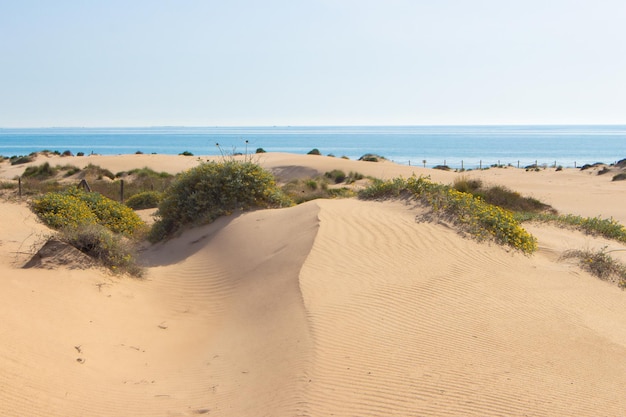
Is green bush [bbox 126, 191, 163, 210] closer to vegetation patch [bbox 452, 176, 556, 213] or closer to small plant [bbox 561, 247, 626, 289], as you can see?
vegetation patch [bbox 452, 176, 556, 213]

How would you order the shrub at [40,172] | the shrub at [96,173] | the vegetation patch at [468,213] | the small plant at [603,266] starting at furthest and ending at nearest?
1. the shrub at [40,172]
2. the shrub at [96,173]
3. the vegetation patch at [468,213]
4. the small plant at [603,266]

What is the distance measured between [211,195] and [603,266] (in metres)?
9.23

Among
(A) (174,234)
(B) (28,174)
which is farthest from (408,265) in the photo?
(B) (28,174)

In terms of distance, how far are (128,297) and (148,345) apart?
199cm

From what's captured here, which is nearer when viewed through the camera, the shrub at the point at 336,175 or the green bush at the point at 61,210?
the green bush at the point at 61,210

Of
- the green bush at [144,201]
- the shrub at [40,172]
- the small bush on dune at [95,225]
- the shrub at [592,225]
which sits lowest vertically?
the shrub at [40,172]

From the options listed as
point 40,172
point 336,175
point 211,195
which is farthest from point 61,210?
point 40,172

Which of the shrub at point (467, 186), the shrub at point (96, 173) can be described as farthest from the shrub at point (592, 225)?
the shrub at point (96, 173)

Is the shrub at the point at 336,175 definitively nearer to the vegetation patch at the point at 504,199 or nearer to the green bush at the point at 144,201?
the vegetation patch at the point at 504,199

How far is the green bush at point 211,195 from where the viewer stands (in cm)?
1544

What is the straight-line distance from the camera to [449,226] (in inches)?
509

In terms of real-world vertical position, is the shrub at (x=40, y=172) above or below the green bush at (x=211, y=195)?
below

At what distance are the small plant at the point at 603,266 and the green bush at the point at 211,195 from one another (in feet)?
25.4

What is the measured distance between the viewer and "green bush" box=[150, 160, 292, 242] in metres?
15.4
